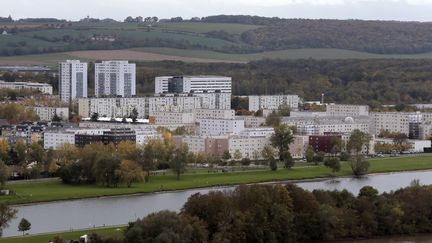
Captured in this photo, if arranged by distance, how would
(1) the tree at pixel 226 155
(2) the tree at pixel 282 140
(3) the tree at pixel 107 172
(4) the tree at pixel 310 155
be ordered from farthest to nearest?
(2) the tree at pixel 282 140 → (1) the tree at pixel 226 155 → (4) the tree at pixel 310 155 → (3) the tree at pixel 107 172

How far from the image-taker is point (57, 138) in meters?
22.9

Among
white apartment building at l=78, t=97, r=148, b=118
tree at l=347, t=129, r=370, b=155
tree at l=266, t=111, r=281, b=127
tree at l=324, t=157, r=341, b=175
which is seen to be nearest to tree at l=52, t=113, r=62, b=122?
white apartment building at l=78, t=97, r=148, b=118

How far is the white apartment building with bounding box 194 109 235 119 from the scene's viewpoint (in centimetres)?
2712

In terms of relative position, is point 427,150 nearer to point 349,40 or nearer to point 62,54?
point 62,54

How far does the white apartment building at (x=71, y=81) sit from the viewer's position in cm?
3216

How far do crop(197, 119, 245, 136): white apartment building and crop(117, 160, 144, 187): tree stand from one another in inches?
253

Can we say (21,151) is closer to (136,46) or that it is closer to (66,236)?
(66,236)

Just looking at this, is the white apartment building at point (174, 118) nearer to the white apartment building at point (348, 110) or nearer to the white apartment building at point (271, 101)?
the white apartment building at point (348, 110)

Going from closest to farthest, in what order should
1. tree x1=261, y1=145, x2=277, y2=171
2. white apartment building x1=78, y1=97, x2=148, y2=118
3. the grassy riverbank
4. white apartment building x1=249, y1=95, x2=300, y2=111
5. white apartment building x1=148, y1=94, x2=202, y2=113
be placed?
the grassy riverbank
tree x1=261, y1=145, x2=277, y2=171
white apartment building x1=78, y1=97, x2=148, y2=118
white apartment building x1=148, y1=94, x2=202, y2=113
white apartment building x1=249, y1=95, x2=300, y2=111

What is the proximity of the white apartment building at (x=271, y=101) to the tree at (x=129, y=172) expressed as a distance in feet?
44.2

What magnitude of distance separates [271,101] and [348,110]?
324 centimetres

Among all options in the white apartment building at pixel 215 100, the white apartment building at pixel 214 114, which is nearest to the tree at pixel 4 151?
the white apartment building at pixel 214 114

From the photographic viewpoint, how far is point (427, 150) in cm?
2522

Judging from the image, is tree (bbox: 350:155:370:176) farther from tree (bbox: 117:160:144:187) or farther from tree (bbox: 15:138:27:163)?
tree (bbox: 15:138:27:163)
